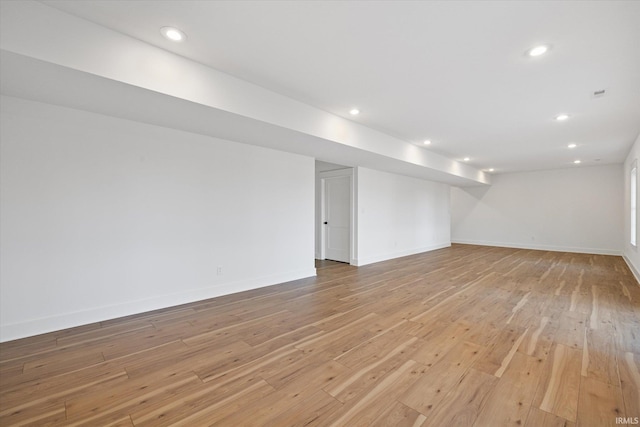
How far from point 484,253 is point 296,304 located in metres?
6.99

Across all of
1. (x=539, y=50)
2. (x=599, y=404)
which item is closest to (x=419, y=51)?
(x=539, y=50)

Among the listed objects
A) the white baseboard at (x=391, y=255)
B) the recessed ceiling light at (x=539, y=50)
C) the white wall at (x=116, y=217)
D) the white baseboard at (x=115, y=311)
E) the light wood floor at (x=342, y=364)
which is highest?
the recessed ceiling light at (x=539, y=50)

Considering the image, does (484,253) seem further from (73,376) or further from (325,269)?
(73,376)

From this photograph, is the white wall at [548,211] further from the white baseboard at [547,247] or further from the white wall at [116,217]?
the white wall at [116,217]

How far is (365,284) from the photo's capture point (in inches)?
183

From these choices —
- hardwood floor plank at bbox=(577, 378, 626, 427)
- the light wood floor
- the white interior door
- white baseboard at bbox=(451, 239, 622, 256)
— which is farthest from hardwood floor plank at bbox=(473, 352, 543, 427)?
white baseboard at bbox=(451, 239, 622, 256)

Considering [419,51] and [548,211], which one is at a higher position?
[419,51]

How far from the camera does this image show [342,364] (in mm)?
2197

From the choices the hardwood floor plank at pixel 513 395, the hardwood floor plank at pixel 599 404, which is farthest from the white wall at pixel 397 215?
the hardwood floor plank at pixel 599 404

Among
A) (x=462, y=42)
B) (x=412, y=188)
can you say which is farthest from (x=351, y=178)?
(x=462, y=42)

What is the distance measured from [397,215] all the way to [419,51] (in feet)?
17.9

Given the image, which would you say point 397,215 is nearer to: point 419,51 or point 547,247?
point 419,51

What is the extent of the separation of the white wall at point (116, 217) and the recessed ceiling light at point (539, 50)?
356 cm

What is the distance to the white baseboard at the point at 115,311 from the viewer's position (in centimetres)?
265
